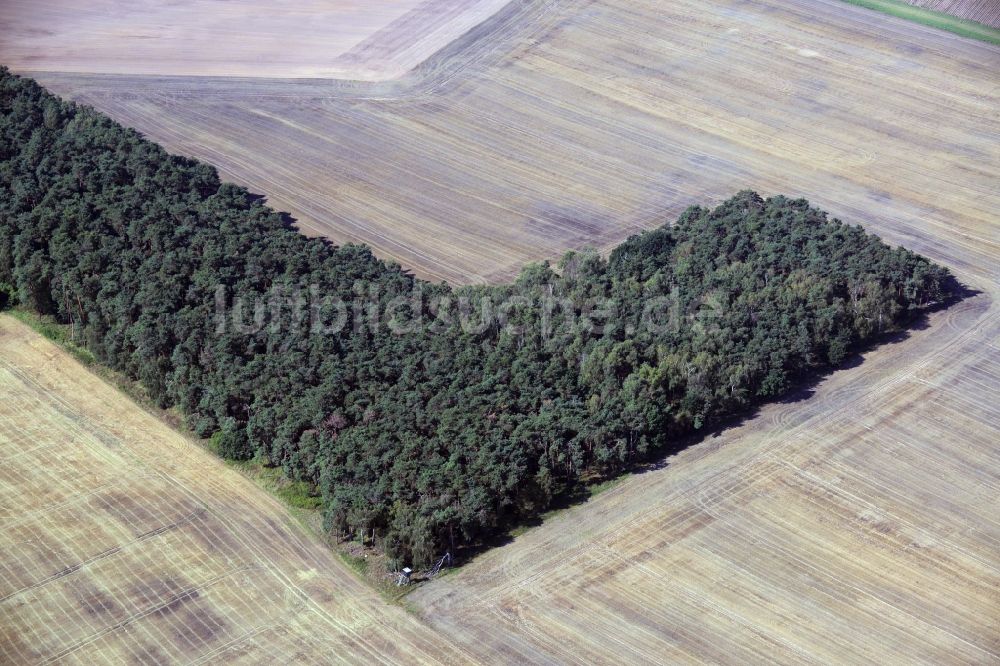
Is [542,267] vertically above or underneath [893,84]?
underneath

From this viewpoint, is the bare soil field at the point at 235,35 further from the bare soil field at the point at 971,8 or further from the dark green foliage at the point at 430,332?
the bare soil field at the point at 971,8

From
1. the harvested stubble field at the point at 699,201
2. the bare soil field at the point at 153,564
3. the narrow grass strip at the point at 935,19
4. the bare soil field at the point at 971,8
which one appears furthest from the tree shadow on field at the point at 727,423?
the bare soil field at the point at 971,8

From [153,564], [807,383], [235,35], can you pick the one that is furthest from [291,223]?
[807,383]

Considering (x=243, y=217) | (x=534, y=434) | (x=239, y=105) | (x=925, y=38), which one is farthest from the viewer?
(x=925, y=38)

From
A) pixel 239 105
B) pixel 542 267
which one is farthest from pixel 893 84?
pixel 239 105

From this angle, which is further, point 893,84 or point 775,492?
point 893,84

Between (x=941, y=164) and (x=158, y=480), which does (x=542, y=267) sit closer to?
(x=158, y=480)

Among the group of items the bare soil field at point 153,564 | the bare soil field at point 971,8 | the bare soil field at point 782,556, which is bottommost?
the bare soil field at point 153,564

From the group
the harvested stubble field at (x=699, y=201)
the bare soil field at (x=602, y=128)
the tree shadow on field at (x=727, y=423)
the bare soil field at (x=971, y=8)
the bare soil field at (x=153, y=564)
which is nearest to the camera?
the bare soil field at (x=153, y=564)

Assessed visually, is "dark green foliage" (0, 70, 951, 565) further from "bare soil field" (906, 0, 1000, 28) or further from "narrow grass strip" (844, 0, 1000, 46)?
"bare soil field" (906, 0, 1000, 28)
